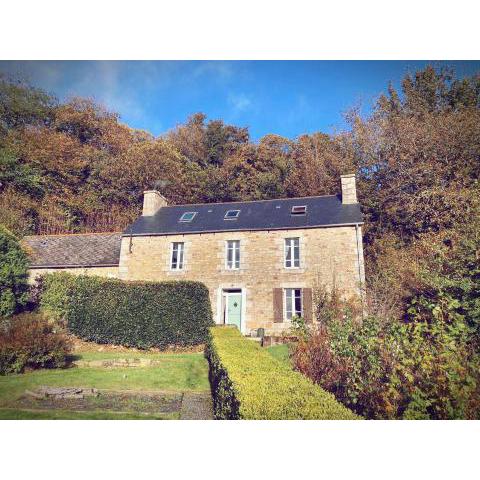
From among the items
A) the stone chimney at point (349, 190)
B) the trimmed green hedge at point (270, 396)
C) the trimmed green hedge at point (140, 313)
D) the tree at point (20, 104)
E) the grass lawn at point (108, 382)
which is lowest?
the grass lawn at point (108, 382)

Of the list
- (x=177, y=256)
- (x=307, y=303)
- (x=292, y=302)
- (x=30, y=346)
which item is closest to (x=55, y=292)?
(x=177, y=256)

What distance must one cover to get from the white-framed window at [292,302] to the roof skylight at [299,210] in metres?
3.76

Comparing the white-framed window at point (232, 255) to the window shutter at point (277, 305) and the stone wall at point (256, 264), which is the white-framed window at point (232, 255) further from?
the window shutter at point (277, 305)

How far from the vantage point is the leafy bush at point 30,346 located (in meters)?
7.55

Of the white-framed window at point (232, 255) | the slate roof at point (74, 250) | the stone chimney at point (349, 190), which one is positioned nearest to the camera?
the white-framed window at point (232, 255)

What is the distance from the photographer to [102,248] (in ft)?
57.6

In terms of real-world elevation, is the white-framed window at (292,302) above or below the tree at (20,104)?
below

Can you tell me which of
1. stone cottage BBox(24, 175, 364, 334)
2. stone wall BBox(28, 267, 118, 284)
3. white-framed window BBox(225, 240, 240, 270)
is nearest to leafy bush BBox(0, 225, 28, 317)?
stone wall BBox(28, 267, 118, 284)

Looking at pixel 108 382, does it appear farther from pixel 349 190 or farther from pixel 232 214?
pixel 349 190

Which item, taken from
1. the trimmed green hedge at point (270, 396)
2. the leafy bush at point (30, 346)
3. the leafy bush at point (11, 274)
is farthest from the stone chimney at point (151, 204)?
the trimmed green hedge at point (270, 396)

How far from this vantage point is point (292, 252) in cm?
1500

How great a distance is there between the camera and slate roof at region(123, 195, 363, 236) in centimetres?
1514
